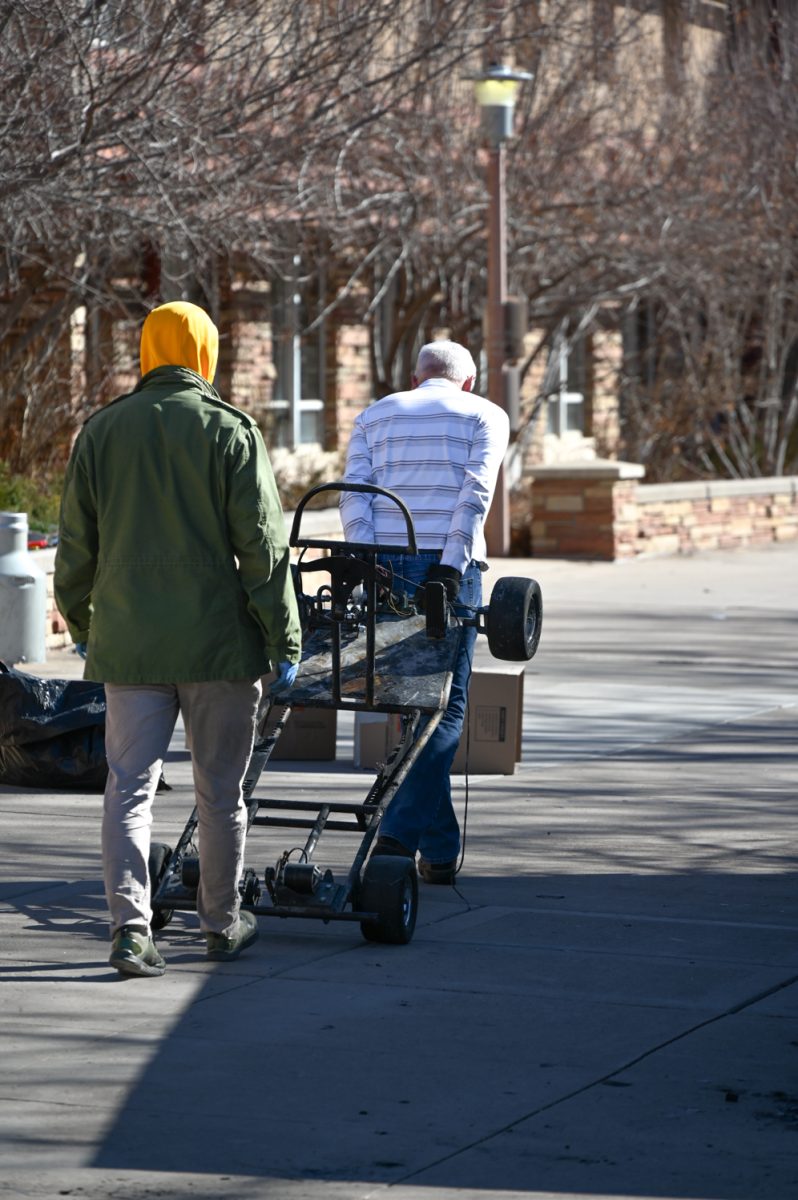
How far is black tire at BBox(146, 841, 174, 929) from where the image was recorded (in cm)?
619

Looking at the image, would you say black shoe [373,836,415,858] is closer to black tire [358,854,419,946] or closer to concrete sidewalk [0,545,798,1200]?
concrete sidewalk [0,545,798,1200]

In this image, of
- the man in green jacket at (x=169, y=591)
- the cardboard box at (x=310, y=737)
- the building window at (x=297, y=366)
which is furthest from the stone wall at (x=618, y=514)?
the man in green jacket at (x=169, y=591)

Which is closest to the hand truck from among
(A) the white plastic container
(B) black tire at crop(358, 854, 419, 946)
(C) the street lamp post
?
(B) black tire at crop(358, 854, 419, 946)

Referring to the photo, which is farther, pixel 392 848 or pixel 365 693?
pixel 392 848

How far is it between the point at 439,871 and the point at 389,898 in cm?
94

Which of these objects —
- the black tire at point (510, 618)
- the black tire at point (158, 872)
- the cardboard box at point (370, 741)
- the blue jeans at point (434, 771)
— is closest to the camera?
the black tire at point (158, 872)

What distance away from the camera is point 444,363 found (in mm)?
6996

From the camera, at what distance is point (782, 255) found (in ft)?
74.1

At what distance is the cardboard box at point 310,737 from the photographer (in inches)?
370

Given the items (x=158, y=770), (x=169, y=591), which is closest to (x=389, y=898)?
(x=158, y=770)

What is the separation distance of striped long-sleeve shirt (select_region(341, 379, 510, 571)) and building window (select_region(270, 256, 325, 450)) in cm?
1568

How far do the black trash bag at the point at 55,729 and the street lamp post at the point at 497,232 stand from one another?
29.5 ft

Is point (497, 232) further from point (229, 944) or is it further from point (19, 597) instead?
point (229, 944)

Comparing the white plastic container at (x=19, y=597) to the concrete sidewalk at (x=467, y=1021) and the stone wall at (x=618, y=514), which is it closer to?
the concrete sidewalk at (x=467, y=1021)
